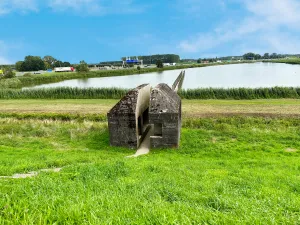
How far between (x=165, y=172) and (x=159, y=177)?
0.80 m

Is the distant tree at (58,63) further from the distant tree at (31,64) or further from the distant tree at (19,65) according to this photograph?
the distant tree at (31,64)

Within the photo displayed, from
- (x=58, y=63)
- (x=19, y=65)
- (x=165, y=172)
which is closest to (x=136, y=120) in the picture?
(x=165, y=172)

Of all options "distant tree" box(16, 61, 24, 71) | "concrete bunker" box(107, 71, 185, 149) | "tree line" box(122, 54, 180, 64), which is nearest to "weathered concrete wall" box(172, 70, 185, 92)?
"concrete bunker" box(107, 71, 185, 149)

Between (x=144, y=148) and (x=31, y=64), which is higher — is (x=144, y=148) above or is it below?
below

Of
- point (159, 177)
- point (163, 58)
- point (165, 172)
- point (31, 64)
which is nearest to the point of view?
point (159, 177)

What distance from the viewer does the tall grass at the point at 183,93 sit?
24.0m

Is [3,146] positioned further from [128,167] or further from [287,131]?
[287,131]

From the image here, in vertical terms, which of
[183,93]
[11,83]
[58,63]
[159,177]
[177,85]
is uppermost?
[58,63]

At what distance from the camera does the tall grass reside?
78.8 feet

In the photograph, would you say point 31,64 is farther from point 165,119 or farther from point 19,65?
point 165,119

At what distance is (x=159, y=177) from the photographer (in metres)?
5.73

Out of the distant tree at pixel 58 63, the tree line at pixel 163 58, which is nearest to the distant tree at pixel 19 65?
the distant tree at pixel 58 63

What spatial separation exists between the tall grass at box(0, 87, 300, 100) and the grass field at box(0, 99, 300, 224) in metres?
4.93

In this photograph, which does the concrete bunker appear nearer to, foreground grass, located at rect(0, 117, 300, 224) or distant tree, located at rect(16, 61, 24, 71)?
foreground grass, located at rect(0, 117, 300, 224)
